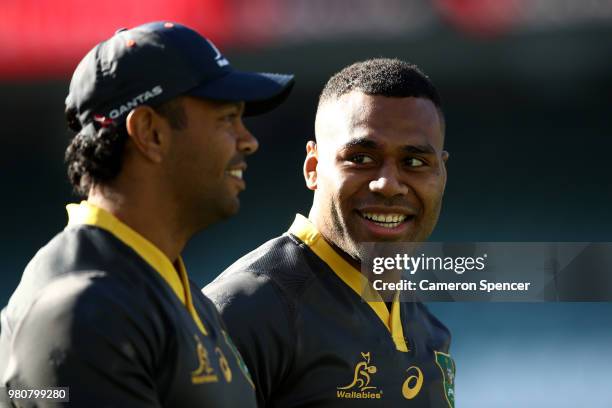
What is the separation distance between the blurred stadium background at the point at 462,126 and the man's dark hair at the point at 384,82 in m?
3.61

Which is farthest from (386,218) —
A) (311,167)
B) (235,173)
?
(235,173)

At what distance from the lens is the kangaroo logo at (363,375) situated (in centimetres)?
236

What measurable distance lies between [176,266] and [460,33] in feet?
15.2

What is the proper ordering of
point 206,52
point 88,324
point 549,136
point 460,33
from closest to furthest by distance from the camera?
point 88,324
point 206,52
point 460,33
point 549,136

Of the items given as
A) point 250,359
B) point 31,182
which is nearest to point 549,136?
point 31,182

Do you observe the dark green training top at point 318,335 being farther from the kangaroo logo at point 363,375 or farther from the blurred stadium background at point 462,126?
the blurred stadium background at point 462,126

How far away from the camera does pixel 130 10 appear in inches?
251

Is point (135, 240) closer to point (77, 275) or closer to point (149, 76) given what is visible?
point (77, 275)

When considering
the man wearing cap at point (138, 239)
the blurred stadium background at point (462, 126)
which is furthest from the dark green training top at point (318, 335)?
the blurred stadium background at point (462, 126)

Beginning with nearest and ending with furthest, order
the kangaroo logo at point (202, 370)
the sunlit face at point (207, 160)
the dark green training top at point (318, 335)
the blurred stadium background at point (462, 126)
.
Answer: the kangaroo logo at point (202, 370) < the sunlit face at point (207, 160) < the dark green training top at point (318, 335) < the blurred stadium background at point (462, 126)

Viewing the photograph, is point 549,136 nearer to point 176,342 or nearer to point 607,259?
point 607,259

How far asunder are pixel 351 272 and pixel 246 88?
830 millimetres

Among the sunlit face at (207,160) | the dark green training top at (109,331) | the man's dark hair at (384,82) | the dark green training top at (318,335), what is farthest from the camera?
the man's dark hair at (384,82)

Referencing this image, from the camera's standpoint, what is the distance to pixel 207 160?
1.81 metres
